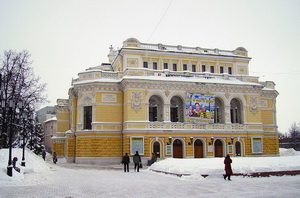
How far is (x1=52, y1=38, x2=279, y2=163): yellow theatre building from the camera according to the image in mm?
37438

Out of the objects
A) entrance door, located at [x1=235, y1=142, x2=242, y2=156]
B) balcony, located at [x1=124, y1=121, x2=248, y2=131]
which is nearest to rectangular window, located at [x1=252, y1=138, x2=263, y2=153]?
entrance door, located at [x1=235, y1=142, x2=242, y2=156]

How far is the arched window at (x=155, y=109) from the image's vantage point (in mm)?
40312

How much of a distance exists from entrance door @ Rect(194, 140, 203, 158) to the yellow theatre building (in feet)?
0.39

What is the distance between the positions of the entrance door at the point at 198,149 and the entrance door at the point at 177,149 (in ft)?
6.14

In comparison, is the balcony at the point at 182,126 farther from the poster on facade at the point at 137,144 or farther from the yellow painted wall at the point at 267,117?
the yellow painted wall at the point at 267,117

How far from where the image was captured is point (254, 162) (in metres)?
22.3

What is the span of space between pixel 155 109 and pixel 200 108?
17.9 ft

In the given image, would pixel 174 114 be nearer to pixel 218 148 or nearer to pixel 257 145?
pixel 218 148

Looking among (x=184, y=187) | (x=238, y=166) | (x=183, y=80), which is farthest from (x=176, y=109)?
(x=184, y=187)

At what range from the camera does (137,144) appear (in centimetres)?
3662

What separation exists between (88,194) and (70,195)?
0.75m

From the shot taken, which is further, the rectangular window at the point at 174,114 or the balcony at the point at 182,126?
the rectangular window at the point at 174,114

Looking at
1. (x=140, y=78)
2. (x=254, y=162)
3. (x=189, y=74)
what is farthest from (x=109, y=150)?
(x=254, y=162)

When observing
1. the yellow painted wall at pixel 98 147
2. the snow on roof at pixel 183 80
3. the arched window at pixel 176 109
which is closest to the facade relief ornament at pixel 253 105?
the snow on roof at pixel 183 80
